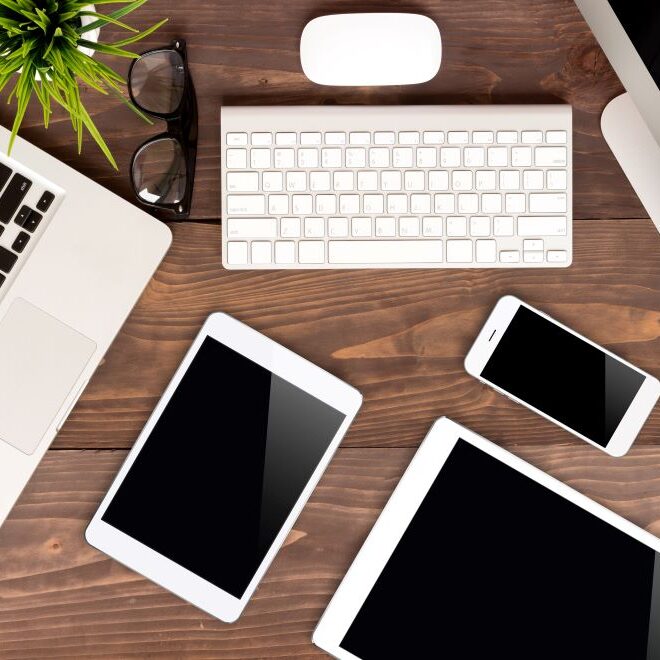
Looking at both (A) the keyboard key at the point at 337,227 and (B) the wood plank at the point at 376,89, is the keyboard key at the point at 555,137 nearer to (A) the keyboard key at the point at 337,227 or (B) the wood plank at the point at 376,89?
(B) the wood plank at the point at 376,89

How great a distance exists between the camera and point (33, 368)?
2.44 feet

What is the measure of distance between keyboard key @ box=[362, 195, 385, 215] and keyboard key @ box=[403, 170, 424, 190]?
3 cm

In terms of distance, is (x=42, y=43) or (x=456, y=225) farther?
(x=456, y=225)

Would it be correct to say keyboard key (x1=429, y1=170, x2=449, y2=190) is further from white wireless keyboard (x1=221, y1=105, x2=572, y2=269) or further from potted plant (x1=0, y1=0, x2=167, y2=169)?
potted plant (x1=0, y1=0, x2=167, y2=169)

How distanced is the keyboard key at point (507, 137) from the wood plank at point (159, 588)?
1.06 feet

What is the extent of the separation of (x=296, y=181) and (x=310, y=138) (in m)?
0.05

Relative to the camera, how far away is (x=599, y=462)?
0.79 meters

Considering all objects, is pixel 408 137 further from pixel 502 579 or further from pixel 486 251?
pixel 502 579

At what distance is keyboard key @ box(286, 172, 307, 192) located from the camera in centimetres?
73

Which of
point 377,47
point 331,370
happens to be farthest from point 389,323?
point 377,47

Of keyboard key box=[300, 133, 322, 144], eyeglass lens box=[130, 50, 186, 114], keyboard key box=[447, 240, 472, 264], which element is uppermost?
eyeglass lens box=[130, 50, 186, 114]

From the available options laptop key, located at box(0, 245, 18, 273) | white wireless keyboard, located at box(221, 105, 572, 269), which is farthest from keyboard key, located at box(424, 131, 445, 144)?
laptop key, located at box(0, 245, 18, 273)

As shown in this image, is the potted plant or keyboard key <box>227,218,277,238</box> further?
keyboard key <box>227,218,277,238</box>

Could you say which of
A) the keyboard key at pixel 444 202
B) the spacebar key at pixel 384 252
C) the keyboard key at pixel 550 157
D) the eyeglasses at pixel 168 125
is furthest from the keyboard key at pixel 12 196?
the keyboard key at pixel 550 157
